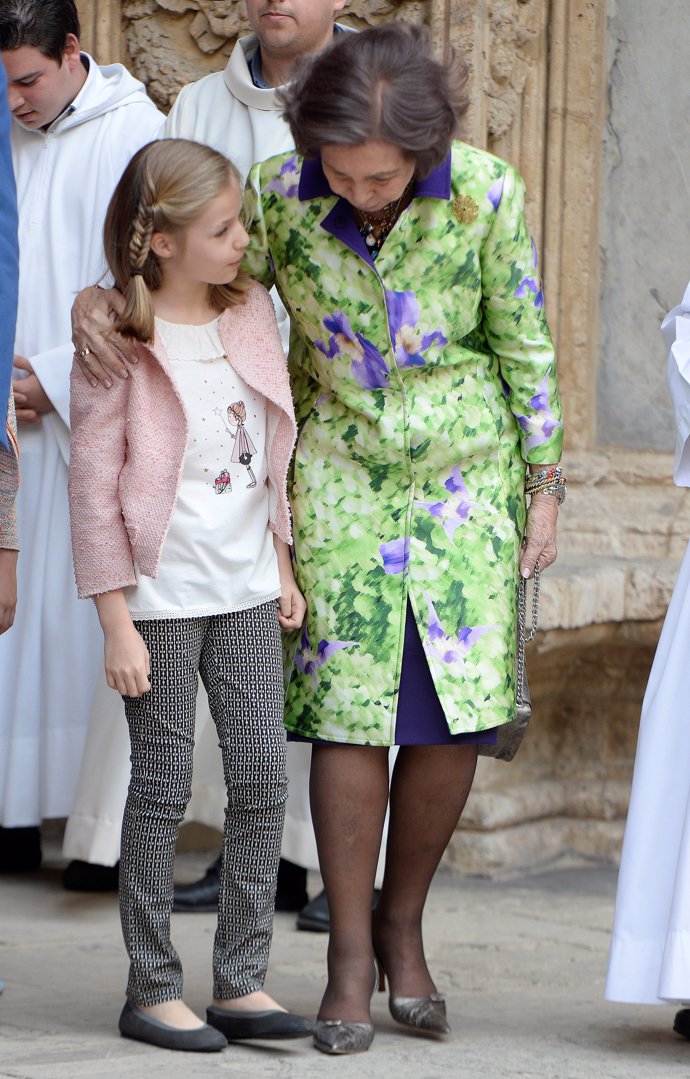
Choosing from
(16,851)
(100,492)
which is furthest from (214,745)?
(100,492)

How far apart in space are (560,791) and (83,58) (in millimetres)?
2387

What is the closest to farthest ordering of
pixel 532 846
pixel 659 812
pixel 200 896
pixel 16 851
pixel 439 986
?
1. pixel 659 812
2. pixel 439 986
3. pixel 200 896
4. pixel 16 851
5. pixel 532 846

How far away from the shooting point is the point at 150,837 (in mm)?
2912

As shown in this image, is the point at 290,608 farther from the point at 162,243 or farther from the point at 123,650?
the point at 162,243

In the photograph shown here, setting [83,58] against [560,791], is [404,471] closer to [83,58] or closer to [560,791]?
[83,58]

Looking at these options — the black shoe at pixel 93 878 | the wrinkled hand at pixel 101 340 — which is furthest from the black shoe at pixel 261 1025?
the black shoe at pixel 93 878

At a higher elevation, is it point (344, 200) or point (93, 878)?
point (344, 200)

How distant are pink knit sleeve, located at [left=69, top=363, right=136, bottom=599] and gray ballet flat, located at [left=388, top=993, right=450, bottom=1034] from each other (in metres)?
0.88

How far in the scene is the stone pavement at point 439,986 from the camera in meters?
2.85

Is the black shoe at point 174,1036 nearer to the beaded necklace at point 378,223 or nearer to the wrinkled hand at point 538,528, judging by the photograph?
the wrinkled hand at point 538,528

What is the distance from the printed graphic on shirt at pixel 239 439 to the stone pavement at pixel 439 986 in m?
0.96

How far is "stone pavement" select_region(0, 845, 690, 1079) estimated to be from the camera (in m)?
2.85

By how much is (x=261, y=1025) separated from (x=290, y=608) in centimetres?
70

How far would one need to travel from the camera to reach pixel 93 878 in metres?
4.43
